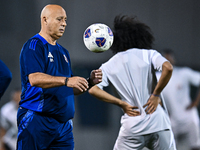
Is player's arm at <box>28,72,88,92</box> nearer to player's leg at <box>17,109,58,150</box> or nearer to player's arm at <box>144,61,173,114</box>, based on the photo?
player's leg at <box>17,109,58,150</box>

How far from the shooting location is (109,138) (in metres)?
6.40

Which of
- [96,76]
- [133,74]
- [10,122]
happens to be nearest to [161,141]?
[133,74]

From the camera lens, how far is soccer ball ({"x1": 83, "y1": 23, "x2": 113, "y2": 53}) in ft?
9.09

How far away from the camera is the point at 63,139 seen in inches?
99.6

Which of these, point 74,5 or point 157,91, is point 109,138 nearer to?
point 74,5

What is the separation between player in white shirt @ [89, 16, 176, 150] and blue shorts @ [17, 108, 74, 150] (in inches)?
29.9

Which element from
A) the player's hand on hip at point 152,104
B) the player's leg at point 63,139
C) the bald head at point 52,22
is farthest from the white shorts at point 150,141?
the bald head at point 52,22

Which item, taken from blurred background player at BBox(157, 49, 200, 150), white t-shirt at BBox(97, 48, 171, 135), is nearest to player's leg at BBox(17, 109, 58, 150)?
white t-shirt at BBox(97, 48, 171, 135)

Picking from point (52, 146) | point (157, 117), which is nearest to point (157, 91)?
point (157, 117)

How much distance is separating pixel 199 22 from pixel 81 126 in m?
3.53

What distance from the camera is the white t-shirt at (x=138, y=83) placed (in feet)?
9.65

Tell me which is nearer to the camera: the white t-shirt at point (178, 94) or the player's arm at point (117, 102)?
the player's arm at point (117, 102)

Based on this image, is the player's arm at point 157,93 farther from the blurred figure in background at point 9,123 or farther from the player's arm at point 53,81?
the blurred figure in background at point 9,123

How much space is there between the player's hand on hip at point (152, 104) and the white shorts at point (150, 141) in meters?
0.21
